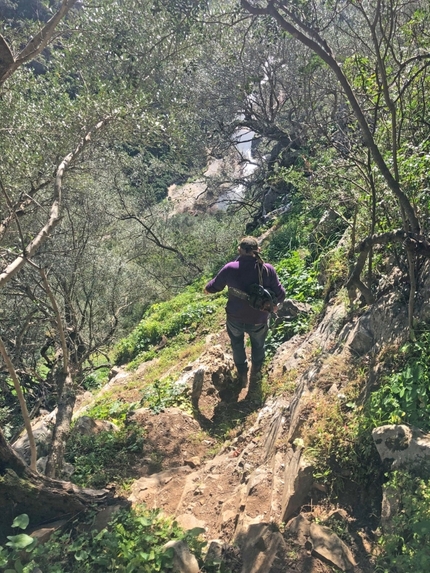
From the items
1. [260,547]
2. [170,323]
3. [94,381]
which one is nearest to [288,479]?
[260,547]

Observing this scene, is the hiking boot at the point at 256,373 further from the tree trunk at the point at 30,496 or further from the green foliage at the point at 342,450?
the tree trunk at the point at 30,496

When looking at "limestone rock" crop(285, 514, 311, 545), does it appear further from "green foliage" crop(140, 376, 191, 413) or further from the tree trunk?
"green foliage" crop(140, 376, 191, 413)

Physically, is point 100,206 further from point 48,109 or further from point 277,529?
point 277,529

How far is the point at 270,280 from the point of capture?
227 inches

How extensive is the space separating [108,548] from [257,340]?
355 cm

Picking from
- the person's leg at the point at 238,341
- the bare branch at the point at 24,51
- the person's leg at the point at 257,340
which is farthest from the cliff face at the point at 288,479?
the bare branch at the point at 24,51

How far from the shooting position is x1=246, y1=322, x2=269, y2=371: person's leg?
19.4ft

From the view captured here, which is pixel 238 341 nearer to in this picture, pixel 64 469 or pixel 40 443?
→ pixel 64 469

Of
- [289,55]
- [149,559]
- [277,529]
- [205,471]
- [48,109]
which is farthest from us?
[289,55]

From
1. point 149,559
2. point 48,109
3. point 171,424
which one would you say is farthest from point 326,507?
point 48,109

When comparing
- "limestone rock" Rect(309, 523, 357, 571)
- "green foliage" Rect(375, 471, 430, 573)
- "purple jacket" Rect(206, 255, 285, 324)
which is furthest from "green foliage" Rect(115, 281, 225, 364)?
"green foliage" Rect(375, 471, 430, 573)

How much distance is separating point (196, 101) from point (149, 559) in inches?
688

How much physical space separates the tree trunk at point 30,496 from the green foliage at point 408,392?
2.52 m

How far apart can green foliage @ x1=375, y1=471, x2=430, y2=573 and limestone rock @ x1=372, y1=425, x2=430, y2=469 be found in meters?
0.11
